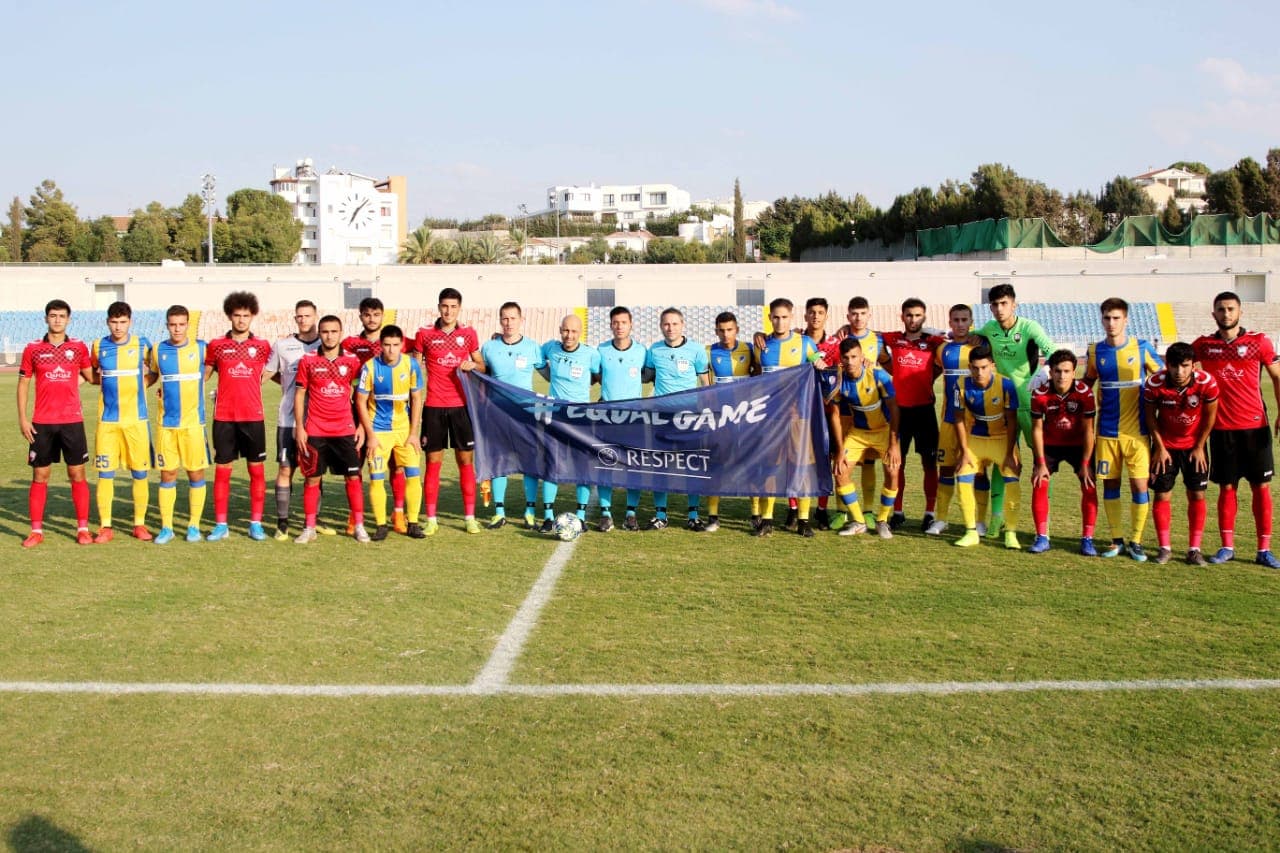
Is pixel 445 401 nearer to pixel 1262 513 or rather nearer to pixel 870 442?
pixel 870 442

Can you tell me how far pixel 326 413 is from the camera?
876 centimetres

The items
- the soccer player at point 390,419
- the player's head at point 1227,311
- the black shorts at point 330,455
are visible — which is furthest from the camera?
the soccer player at point 390,419

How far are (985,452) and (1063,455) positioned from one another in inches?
22.4

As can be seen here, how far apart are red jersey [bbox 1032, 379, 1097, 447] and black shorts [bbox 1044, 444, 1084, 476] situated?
25 mm

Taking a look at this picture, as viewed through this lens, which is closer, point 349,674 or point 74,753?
point 74,753

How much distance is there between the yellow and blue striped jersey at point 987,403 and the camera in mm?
8531

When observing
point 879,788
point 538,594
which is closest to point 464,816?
point 879,788

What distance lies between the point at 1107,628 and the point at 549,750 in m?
3.45

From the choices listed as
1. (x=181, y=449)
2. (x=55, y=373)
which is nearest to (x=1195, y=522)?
(x=181, y=449)

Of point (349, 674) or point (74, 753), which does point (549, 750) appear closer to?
point (349, 674)

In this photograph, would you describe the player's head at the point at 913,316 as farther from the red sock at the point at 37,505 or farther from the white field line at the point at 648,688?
the red sock at the point at 37,505

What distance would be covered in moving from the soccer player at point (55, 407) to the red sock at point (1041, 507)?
23.9 ft

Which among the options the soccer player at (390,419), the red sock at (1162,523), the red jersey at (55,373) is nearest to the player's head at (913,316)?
the red sock at (1162,523)

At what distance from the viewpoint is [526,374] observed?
9453 mm
